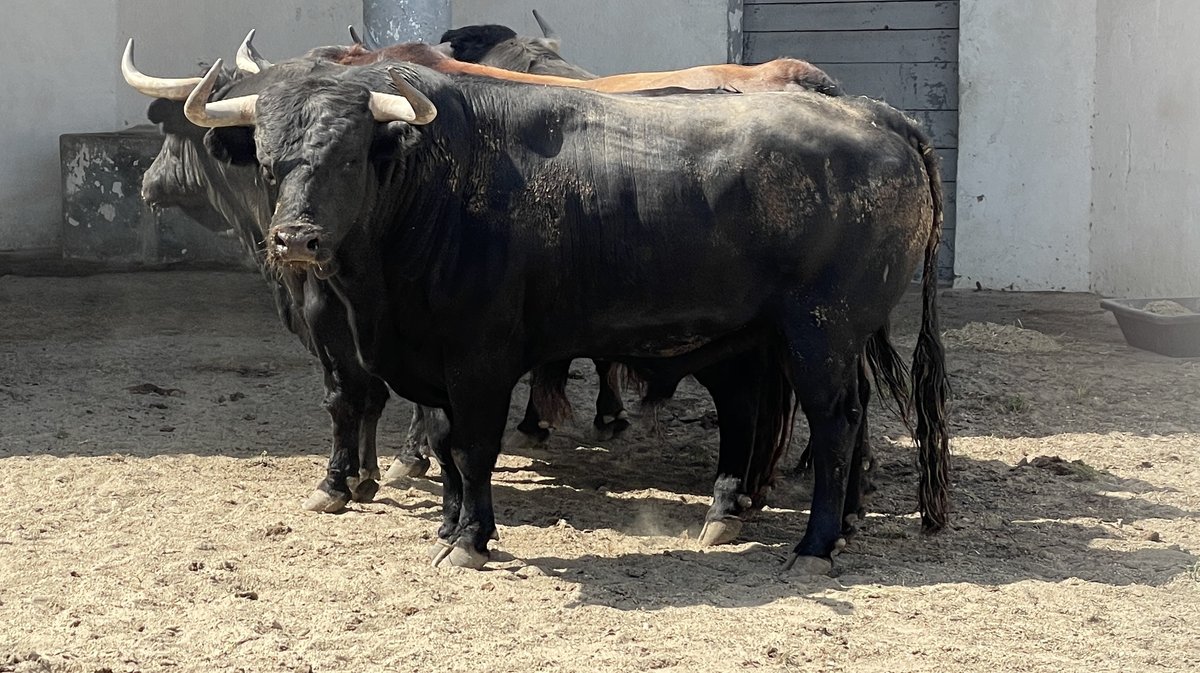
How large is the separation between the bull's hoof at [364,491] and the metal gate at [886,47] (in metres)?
6.36

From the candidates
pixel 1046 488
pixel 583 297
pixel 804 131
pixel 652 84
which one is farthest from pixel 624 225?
pixel 1046 488

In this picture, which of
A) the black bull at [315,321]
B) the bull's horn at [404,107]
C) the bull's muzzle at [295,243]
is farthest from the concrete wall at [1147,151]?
the bull's muzzle at [295,243]

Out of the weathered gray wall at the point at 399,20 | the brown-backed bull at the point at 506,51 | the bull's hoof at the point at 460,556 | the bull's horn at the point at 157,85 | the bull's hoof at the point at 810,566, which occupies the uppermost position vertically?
the weathered gray wall at the point at 399,20

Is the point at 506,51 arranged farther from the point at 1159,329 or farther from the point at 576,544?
the point at 1159,329

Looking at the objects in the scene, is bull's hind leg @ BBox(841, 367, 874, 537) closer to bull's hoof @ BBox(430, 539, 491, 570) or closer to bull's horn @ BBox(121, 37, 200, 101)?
bull's hoof @ BBox(430, 539, 491, 570)

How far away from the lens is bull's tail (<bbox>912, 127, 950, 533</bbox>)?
581cm

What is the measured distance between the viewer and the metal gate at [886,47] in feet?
38.0

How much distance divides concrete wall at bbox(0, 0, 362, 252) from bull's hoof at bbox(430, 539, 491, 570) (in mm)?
7472

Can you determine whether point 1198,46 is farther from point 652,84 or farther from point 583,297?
point 583,297

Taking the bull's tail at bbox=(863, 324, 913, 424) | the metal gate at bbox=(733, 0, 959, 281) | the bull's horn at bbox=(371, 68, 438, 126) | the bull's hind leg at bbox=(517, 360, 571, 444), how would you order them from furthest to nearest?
the metal gate at bbox=(733, 0, 959, 281) < the bull's hind leg at bbox=(517, 360, 571, 444) < the bull's tail at bbox=(863, 324, 913, 424) < the bull's horn at bbox=(371, 68, 438, 126)

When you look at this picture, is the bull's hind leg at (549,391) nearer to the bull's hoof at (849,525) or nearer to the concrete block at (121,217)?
the bull's hoof at (849,525)

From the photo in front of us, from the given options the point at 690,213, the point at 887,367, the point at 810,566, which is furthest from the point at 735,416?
the point at 690,213

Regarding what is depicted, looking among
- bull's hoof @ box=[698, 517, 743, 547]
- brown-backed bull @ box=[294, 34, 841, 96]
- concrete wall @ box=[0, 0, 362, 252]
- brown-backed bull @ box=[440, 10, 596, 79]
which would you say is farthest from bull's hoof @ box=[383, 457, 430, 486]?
concrete wall @ box=[0, 0, 362, 252]

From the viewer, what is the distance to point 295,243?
4.81m
